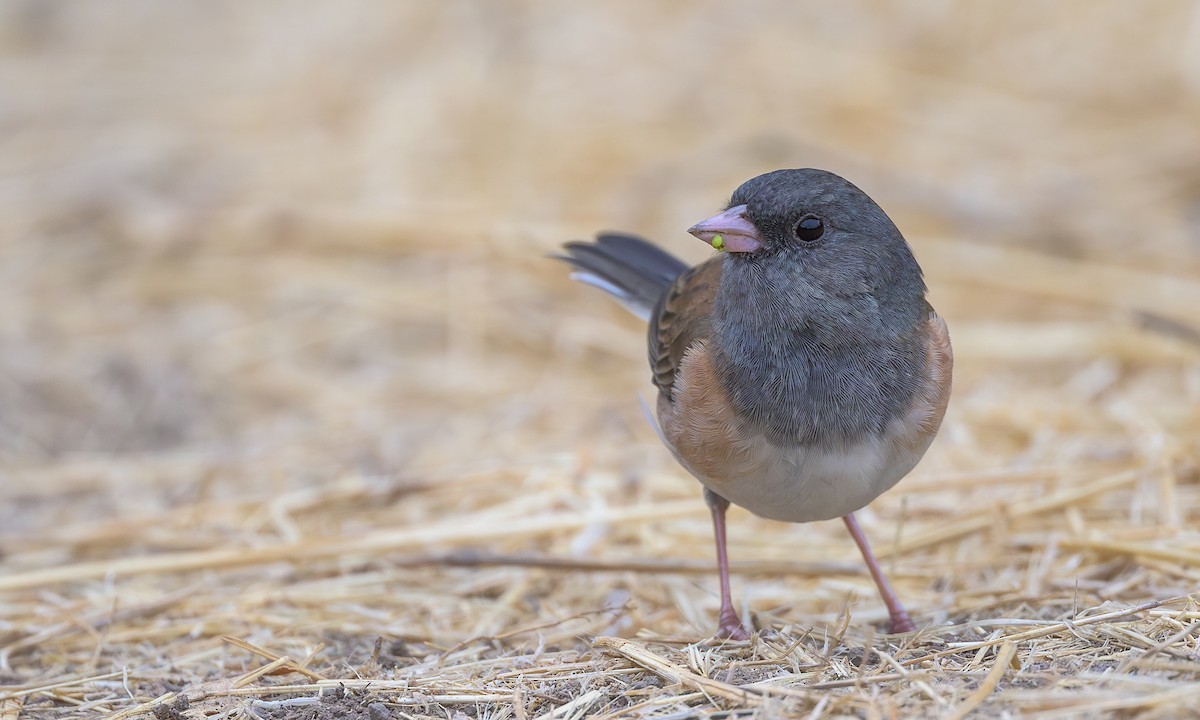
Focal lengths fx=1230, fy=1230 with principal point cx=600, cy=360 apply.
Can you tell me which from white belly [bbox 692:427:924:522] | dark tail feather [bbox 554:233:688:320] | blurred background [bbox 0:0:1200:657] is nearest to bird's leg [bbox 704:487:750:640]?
blurred background [bbox 0:0:1200:657]

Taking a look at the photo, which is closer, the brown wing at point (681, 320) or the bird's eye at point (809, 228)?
the bird's eye at point (809, 228)

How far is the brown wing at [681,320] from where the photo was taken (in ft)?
10.4

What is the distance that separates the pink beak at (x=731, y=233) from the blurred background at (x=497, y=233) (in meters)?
1.19

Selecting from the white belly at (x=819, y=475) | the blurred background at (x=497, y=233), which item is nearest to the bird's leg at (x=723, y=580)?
the blurred background at (x=497, y=233)

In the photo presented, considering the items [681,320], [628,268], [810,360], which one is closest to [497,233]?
[628,268]

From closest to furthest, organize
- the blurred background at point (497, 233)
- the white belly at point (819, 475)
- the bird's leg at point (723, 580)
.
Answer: the white belly at point (819, 475)
the bird's leg at point (723, 580)
the blurred background at point (497, 233)

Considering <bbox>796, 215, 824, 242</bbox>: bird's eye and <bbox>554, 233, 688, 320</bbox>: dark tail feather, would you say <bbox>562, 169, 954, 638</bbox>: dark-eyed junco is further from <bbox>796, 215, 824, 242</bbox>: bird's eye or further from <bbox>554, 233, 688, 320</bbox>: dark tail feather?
<bbox>554, 233, 688, 320</bbox>: dark tail feather

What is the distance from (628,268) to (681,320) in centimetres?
67

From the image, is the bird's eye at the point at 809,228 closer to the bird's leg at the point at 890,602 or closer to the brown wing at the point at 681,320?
the brown wing at the point at 681,320

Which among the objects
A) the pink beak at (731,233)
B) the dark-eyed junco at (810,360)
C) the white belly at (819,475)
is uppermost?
the pink beak at (731,233)

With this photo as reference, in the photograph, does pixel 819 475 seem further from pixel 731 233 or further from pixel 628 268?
pixel 628 268

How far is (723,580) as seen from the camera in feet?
10.8

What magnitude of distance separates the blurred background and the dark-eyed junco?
850mm

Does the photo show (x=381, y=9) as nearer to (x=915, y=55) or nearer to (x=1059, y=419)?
(x=915, y=55)
